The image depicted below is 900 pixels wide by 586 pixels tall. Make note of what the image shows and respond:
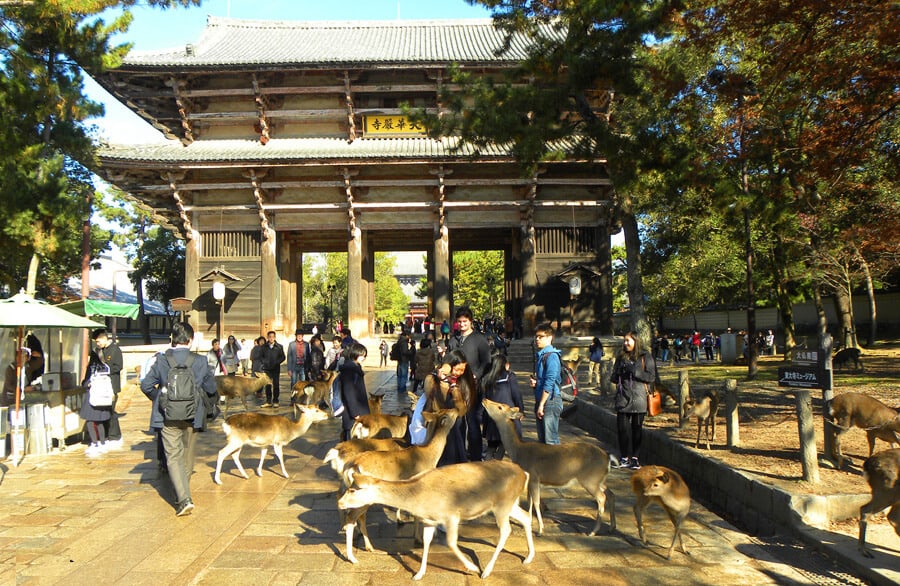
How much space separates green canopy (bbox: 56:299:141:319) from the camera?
15.0m

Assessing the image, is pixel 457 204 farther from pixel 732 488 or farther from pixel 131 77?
pixel 732 488

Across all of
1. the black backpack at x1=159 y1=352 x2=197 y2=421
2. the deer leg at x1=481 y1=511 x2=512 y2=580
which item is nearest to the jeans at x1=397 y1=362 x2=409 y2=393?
the black backpack at x1=159 y1=352 x2=197 y2=421

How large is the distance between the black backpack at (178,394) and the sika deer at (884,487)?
6047 millimetres

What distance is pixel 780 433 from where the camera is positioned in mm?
8320

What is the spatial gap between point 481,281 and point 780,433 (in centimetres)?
4799

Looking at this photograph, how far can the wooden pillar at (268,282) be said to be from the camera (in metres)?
23.2

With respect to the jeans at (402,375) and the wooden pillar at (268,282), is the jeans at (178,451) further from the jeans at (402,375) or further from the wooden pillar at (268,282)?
the wooden pillar at (268,282)

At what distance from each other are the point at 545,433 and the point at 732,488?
2048 mm

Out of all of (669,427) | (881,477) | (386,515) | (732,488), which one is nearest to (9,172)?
(386,515)

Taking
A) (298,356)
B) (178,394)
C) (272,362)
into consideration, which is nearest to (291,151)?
(298,356)

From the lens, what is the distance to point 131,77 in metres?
22.9

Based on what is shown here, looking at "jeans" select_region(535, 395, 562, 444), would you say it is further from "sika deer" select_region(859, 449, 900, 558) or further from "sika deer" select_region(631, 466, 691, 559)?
"sika deer" select_region(859, 449, 900, 558)

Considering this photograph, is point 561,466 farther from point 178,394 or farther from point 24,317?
point 24,317

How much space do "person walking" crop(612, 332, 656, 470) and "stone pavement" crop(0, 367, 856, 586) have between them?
40 cm
